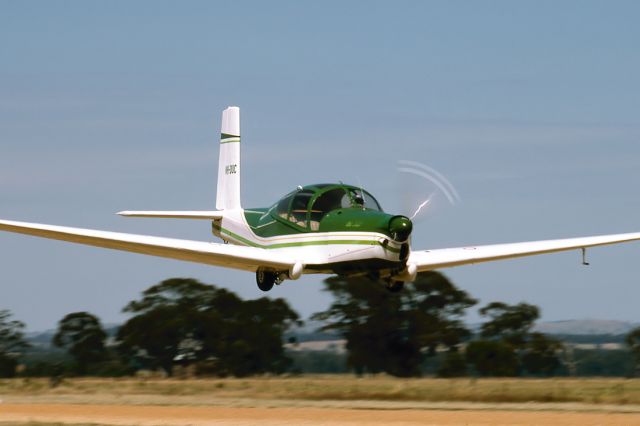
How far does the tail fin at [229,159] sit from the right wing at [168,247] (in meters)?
6.31

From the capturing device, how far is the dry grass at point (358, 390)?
92.9 feet

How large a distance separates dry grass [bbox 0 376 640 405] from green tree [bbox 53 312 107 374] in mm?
16222

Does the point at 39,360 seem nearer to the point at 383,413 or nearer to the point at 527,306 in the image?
the point at 527,306

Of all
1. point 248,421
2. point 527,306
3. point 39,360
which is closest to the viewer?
point 248,421

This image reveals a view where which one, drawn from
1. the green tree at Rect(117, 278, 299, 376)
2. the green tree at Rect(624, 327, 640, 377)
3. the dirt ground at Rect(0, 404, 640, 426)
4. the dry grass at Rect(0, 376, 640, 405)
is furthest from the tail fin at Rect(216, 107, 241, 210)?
the green tree at Rect(624, 327, 640, 377)

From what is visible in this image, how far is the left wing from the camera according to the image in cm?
2616

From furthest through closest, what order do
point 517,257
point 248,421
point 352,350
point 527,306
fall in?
1. point 527,306
2. point 352,350
3. point 517,257
4. point 248,421

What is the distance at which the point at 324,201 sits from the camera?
25.3 metres

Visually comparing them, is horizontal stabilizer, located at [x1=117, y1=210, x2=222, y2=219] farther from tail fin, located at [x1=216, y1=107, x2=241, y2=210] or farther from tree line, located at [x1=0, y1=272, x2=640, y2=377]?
tree line, located at [x1=0, y1=272, x2=640, y2=377]

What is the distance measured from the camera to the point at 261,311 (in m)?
50.5

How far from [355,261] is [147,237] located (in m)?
4.78

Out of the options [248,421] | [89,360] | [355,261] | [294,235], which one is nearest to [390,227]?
[355,261]

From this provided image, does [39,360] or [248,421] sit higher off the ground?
[39,360]

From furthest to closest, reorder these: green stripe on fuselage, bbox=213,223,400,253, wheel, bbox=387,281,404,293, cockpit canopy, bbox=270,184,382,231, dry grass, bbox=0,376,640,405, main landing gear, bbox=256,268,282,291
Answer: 1. dry grass, bbox=0,376,640,405
2. main landing gear, bbox=256,268,282,291
3. wheel, bbox=387,281,404,293
4. cockpit canopy, bbox=270,184,382,231
5. green stripe on fuselage, bbox=213,223,400,253
